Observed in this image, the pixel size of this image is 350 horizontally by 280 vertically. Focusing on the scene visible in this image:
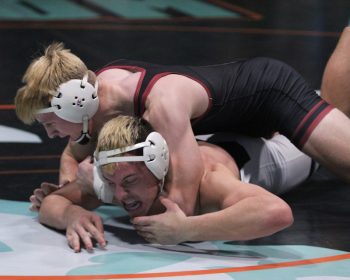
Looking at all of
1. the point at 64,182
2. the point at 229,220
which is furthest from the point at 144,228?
the point at 64,182

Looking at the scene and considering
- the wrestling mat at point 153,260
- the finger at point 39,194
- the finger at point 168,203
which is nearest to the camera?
the wrestling mat at point 153,260

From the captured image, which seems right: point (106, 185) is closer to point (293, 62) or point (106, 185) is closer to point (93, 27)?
point (293, 62)

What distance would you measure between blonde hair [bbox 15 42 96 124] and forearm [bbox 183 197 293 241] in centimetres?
85

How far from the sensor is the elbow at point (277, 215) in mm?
4473

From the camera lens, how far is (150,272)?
4.36 metres

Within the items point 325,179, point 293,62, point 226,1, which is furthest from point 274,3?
point 325,179

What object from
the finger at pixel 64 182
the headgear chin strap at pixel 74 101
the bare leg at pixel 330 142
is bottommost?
the finger at pixel 64 182

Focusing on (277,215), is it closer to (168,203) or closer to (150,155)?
(168,203)

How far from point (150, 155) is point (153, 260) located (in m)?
0.44

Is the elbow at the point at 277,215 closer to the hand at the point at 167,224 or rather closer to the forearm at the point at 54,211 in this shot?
the hand at the point at 167,224

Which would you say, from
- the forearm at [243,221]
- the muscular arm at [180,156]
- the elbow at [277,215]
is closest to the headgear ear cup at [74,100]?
the muscular arm at [180,156]

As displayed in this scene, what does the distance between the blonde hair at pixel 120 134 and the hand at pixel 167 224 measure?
27 centimetres

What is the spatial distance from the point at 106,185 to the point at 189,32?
15.2 ft

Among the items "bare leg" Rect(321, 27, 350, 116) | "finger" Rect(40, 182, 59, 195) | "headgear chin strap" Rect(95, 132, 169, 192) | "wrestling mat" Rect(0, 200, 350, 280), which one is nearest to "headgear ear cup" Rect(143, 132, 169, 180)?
"headgear chin strap" Rect(95, 132, 169, 192)
